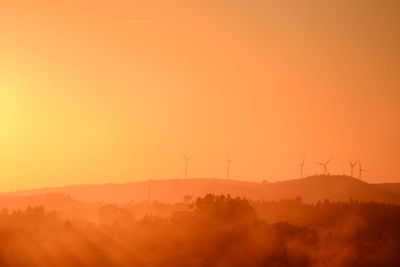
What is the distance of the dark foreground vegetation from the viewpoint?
9806cm

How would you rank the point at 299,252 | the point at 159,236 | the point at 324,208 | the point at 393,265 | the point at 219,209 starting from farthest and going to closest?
the point at 324,208
the point at 219,209
the point at 159,236
the point at 299,252
the point at 393,265

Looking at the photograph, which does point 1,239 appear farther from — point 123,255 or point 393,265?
point 393,265

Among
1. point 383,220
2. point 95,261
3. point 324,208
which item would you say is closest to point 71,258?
point 95,261

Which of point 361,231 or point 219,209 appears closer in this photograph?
point 361,231

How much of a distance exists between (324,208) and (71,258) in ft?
235

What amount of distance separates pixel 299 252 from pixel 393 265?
557 inches

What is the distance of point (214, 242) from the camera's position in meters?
106

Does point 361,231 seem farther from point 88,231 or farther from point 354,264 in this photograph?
point 88,231

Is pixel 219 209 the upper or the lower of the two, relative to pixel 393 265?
upper

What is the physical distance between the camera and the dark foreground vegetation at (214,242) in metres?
98.1

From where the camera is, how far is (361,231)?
11262 centimetres

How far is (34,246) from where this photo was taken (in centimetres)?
10581

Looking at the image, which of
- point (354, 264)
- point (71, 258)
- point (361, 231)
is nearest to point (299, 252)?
point (354, 264)

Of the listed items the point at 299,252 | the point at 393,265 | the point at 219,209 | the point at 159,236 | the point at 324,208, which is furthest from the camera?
the point at 324,208
